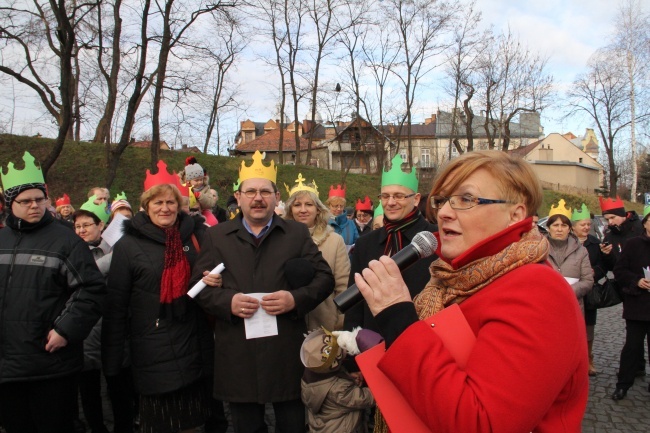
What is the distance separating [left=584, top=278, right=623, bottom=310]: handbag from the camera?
633 cm

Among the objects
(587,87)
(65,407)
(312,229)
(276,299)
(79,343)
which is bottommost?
(65,407)

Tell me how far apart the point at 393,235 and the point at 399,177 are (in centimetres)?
55

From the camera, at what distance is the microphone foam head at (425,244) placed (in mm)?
1867

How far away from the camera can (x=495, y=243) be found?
161 cm

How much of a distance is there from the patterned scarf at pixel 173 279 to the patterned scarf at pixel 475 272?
2.34 m

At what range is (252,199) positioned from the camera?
3729mm

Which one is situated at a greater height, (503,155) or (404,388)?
(503,155)

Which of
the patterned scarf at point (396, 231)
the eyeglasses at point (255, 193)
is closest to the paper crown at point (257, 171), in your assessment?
the eyeglasses at point (255, 193)

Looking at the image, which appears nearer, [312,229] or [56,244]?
[56,244]

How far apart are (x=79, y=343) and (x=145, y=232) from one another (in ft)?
3.09

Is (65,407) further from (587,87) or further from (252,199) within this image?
(587,87)

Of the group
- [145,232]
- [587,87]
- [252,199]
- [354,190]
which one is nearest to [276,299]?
[252,199]

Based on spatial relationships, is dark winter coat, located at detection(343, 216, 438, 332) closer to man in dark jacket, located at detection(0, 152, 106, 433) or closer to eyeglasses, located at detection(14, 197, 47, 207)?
man in dark jacket, located at detection(0, 152, 106, 433)

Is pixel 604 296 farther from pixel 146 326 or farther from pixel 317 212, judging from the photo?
pixel 146 326
